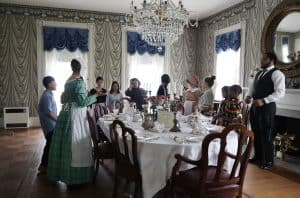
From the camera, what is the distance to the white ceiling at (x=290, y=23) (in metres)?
4.29

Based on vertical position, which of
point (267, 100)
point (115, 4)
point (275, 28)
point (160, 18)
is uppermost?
point (115, 4)

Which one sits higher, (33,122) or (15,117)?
(15,117)

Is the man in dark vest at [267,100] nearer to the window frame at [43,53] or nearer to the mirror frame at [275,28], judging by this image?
the mirror frame at [275,28]

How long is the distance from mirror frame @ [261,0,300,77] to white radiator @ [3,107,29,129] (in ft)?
17.9

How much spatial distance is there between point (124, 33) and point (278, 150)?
461 centimetres

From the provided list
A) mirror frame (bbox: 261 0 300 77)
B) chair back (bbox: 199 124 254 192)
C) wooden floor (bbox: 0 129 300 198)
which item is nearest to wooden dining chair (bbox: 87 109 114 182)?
wooden floor (bbox: 0 129 300 198)

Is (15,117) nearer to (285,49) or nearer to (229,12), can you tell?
(229,12)

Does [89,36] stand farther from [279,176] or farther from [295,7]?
[279,176]

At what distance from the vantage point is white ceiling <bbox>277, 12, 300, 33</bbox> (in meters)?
4.29

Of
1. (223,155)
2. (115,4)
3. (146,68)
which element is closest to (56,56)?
(115,4)

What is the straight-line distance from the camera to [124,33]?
6.98 meters

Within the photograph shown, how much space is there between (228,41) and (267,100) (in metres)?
2.83

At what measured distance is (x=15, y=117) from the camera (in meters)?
6.32

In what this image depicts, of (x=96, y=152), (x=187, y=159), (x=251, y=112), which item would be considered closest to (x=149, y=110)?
(x=96, y=152)
